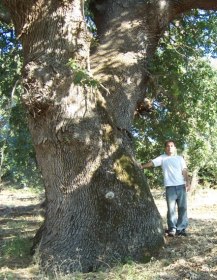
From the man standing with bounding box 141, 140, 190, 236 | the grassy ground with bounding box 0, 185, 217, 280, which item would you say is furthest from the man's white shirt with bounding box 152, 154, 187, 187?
the grassy ground with bounding box 0, 185, 217, 280

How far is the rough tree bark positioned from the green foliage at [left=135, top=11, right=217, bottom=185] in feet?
11.2

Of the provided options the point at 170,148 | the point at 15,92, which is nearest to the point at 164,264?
the point at 170,148

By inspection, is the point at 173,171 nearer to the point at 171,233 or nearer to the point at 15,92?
the point at 171,233

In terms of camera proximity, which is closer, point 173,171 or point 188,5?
point 173,171

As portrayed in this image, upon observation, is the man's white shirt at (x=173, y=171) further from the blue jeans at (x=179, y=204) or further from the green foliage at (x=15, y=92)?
the green foliage at (x=15, y=92)

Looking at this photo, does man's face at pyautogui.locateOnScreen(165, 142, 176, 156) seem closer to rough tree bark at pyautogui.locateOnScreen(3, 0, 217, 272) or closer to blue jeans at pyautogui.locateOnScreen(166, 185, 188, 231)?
blue jeans at pyautogui.locateOnScreen(166, 185, 188, 231)

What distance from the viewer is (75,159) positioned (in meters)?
6.69

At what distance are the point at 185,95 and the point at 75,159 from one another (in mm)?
4418

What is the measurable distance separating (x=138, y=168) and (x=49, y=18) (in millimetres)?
2672

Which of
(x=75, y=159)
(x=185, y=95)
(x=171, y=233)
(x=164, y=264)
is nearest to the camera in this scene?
(x=164, y=264)

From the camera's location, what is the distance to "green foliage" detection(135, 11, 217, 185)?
33.8ft

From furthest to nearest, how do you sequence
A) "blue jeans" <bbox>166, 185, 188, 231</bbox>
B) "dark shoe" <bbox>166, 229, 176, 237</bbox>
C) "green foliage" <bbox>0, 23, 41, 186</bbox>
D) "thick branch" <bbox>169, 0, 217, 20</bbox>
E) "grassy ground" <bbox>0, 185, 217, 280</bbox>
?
"green foliage" <bbox>0, 23, 41, 186</bbox> < "thick branch" <bbox>169, 0, 217, 20</bbox> < "blue jeans" <bbox>166, 185, 188, 231</bbox> < "dark shoe" <bbox>166, 229, 176, 237</bbox> < "grassy ground" <bbox>0, 185, 217, 280</bbox>

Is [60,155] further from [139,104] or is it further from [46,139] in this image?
[139,104]

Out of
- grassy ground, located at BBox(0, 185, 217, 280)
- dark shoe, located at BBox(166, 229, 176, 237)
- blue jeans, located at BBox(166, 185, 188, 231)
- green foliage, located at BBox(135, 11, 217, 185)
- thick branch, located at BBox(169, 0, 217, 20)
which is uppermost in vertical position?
thick branch, located at BBox(169, 0, 217, 20)
